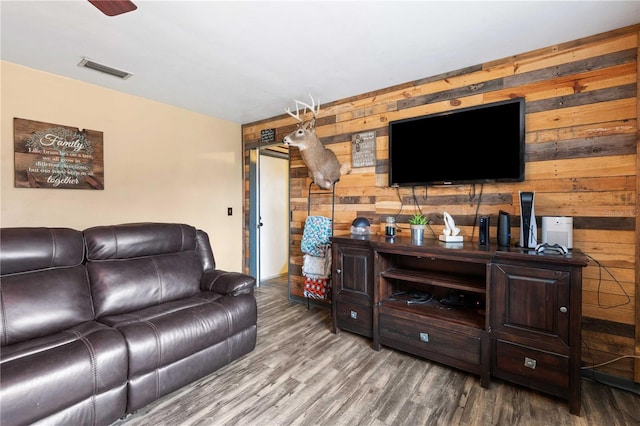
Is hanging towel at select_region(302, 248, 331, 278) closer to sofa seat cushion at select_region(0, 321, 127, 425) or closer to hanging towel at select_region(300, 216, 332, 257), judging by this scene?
hanging towel at select_region(300, 216, 332, 257)

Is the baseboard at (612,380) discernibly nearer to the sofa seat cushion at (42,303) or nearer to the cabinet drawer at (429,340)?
the cabinet drawer at (429,340)

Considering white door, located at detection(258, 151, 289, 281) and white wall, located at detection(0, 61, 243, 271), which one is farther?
white door, located at detection(258, 151, 289, 281)

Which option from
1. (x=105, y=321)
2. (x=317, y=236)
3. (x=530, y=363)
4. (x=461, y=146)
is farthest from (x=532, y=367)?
(x=105, y=321)

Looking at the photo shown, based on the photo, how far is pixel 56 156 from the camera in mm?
2760

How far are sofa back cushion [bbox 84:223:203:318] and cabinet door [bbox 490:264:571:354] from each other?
237 cm

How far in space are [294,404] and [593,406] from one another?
1878 millimetres

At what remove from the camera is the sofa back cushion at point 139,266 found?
2053 millimetres

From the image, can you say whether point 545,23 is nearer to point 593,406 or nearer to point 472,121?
point 472,121

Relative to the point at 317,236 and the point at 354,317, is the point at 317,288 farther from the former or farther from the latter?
the point at 354,317

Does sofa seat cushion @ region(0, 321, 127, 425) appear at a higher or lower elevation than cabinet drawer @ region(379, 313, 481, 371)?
higher

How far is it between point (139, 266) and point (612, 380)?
3.54 m

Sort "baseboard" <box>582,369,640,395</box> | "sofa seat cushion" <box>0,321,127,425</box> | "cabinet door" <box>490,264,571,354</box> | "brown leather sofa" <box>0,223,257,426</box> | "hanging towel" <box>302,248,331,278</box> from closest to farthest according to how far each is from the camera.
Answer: "sofa seat cushion" <box>0,321,127,425</box> → "brown leather sofa" <box>0,223,257,426</box> → "cabinet door" <box>490,264,571,354</box> → "baseboard" <box>582,369,640,395</box> → "hanging towel" <box>302,248,331,278</box>

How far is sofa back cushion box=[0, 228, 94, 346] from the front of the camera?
5.38 feet

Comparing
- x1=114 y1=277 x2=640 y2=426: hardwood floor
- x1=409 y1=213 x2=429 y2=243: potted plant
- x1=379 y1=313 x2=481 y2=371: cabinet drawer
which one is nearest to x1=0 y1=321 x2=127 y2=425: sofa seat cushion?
x1=114 y1=277 x2=640 y2=426: hardwood floor
